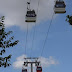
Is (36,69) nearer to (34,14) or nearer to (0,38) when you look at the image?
(34,14)

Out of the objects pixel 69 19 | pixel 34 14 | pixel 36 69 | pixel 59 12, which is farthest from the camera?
pixel 36 69

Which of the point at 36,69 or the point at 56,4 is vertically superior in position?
the point at 56,4

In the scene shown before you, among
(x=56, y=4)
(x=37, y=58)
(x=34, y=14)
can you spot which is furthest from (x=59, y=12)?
(x=37, y=58)

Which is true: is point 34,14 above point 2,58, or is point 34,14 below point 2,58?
above

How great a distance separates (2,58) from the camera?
12.8 metres

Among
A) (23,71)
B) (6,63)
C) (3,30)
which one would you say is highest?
(3,30)

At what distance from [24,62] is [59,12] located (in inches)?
925

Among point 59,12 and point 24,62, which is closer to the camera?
point 59,12

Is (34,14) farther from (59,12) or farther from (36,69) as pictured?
(36,69)

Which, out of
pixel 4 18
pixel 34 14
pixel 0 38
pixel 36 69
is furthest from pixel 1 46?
pixel 36 69

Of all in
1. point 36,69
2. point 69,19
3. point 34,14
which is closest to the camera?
point 69,19

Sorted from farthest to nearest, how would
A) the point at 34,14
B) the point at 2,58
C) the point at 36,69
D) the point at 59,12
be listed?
the point at 36,69 → the point at 34,14 → the point at 59,12 → the point at 2,58

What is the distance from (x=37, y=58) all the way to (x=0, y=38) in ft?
77.8

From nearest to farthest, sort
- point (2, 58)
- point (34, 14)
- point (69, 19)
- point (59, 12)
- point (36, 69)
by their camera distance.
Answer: point (69, 19), point (2, 58), point (59, 12), point (34, 14), point (36, 69)
